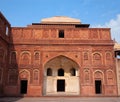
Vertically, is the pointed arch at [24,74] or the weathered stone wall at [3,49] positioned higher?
the weathered stone wall at [3,49]

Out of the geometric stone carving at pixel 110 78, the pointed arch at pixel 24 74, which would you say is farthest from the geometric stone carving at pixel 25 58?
the geometric stone carving at pixel 110 78

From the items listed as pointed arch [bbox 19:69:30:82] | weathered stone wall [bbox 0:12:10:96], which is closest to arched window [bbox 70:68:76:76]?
pointed arch [bbox 19:69:30:82]

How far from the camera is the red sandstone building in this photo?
1886cm

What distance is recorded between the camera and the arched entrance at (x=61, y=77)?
65.8 ft

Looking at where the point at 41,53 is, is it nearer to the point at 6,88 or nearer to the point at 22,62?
the point at 22,62

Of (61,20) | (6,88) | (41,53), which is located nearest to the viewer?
(6,88)

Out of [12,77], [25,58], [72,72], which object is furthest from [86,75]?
[12,77]

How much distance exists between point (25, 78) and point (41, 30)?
5.52m

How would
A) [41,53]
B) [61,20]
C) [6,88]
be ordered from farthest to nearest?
[61,20] < [41,53] < [6,88]

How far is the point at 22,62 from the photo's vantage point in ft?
64.0

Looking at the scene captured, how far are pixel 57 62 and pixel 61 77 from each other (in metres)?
1.74

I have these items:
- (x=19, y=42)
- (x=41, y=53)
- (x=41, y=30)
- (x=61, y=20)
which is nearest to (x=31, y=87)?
(x=41, y=53)

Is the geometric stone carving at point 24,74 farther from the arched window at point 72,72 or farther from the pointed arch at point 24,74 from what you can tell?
the arched window at point 72,72

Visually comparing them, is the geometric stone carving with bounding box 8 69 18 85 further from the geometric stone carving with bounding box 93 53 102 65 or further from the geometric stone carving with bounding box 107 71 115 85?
the geometric stone carving with bounding box 107 71 115 85
